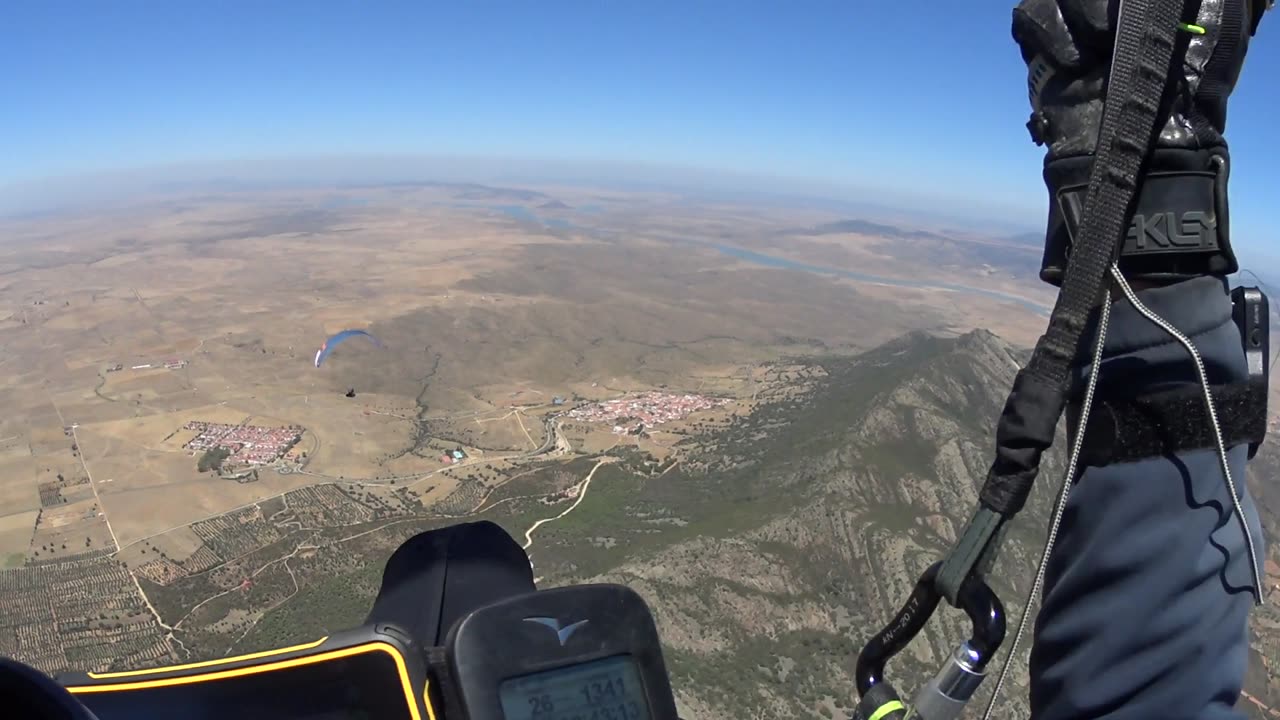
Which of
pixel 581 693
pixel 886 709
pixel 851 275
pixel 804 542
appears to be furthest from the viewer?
pixel 851 275

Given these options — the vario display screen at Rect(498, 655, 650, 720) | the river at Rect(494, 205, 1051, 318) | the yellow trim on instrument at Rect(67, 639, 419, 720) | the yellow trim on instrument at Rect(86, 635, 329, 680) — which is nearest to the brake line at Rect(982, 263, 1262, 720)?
the vario display screen at Rect(498, 655, 650, 720)

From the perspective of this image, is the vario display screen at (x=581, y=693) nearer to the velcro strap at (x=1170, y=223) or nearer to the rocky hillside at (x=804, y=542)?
the velcro strap at (x=1170, y=223)

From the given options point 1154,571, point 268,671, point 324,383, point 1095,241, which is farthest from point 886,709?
point 324,383

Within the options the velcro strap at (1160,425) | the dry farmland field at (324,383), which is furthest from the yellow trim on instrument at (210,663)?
the dry farmland field at (324,383)

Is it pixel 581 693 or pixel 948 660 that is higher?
pixel 948 660

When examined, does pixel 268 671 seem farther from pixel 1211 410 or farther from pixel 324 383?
pixel 324 383

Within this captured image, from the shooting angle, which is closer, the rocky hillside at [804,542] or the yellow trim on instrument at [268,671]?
the yellow trim on instrument at [268,671]

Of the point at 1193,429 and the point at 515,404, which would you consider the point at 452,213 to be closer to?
the point at 515,404
